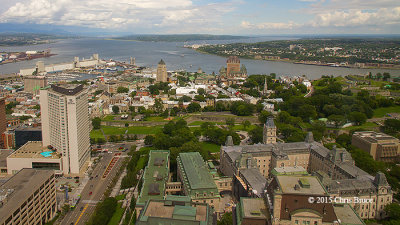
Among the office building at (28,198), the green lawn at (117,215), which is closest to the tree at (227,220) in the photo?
the green lawn at (117,215)

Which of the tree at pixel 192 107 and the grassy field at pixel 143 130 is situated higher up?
the tree at pixel 192 107

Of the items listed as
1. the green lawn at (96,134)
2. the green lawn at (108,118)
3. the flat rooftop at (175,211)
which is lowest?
the green lawn at (96,134)

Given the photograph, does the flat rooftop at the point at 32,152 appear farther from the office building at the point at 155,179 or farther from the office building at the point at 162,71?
the office building at the point at 162,71

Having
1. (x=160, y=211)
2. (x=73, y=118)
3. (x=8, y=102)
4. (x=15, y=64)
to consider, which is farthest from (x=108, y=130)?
(x=15, y=64)

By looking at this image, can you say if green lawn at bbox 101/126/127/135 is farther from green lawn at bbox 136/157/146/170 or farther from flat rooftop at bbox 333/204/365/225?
flat rooftop at bbox 333/204/365/225

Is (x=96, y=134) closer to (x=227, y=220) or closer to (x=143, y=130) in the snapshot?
(x=143, y=130)

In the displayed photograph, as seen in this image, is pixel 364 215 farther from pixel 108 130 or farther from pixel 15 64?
pixel 15 64

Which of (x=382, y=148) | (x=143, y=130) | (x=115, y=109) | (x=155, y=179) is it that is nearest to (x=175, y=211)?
(x=155, y=179)
